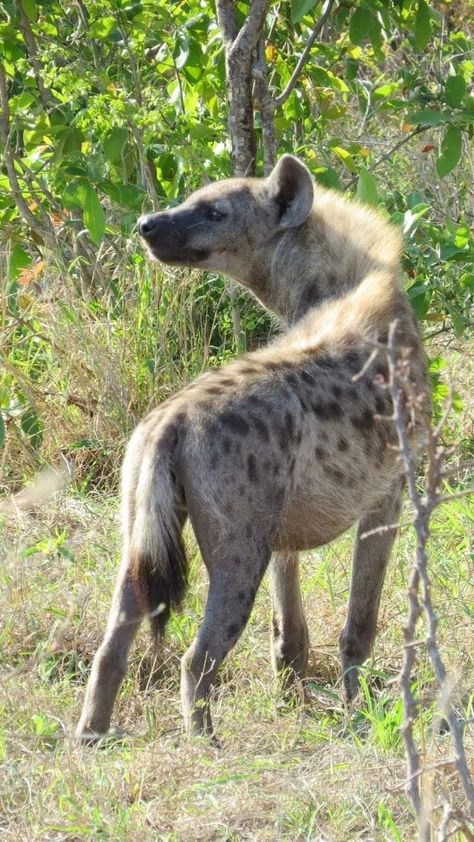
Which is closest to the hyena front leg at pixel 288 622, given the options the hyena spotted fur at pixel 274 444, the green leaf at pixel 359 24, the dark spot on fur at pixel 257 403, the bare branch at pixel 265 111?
the hyena spotted fur at pixel 274 444

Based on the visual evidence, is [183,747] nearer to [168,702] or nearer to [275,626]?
[168,702]

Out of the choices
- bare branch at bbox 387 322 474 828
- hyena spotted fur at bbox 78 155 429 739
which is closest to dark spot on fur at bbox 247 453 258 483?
hyena spotted fur at bbox 78 155 429 739

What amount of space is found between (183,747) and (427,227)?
2.46 meters

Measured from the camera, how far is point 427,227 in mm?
4766

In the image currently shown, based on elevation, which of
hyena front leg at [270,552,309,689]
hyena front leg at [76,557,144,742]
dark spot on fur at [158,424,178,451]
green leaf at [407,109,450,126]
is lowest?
hyena front leg at [270,552,309,689]

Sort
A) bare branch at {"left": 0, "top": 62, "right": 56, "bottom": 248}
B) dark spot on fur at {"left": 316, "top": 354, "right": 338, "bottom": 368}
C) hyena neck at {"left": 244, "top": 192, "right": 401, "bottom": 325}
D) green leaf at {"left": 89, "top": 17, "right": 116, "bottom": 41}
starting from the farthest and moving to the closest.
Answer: bare branch at {"left": 0, "top": 62, "right": 56, "bottom": 248}
green leaf at {"left": 89, "top": 17, "right": 116, "bottom": 41}
hyena neck at {"left": 244, "top": 192, "right": 401, "bottom": 325}
dark spot on fur at {"left": 316, "top": 354, "right": 338, "bottom": 368}

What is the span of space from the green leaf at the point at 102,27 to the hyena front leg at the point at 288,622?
2.30m

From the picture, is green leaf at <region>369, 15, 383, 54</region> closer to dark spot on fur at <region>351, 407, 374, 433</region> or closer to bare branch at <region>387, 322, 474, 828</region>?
dark spot on fur at <region>351, 407, 374, 433</region>

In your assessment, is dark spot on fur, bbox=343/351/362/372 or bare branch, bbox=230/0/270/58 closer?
dark spot on fur, bbox=343/351/362/372

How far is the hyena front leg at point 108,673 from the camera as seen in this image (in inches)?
117

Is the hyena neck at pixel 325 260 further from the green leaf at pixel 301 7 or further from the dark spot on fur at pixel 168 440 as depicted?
the dark spot on fur at pixel 168 440

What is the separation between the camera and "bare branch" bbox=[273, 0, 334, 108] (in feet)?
16.0

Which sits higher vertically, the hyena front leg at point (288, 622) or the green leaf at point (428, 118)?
the green leaf at point (428, 118)

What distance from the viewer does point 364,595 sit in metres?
3.64
